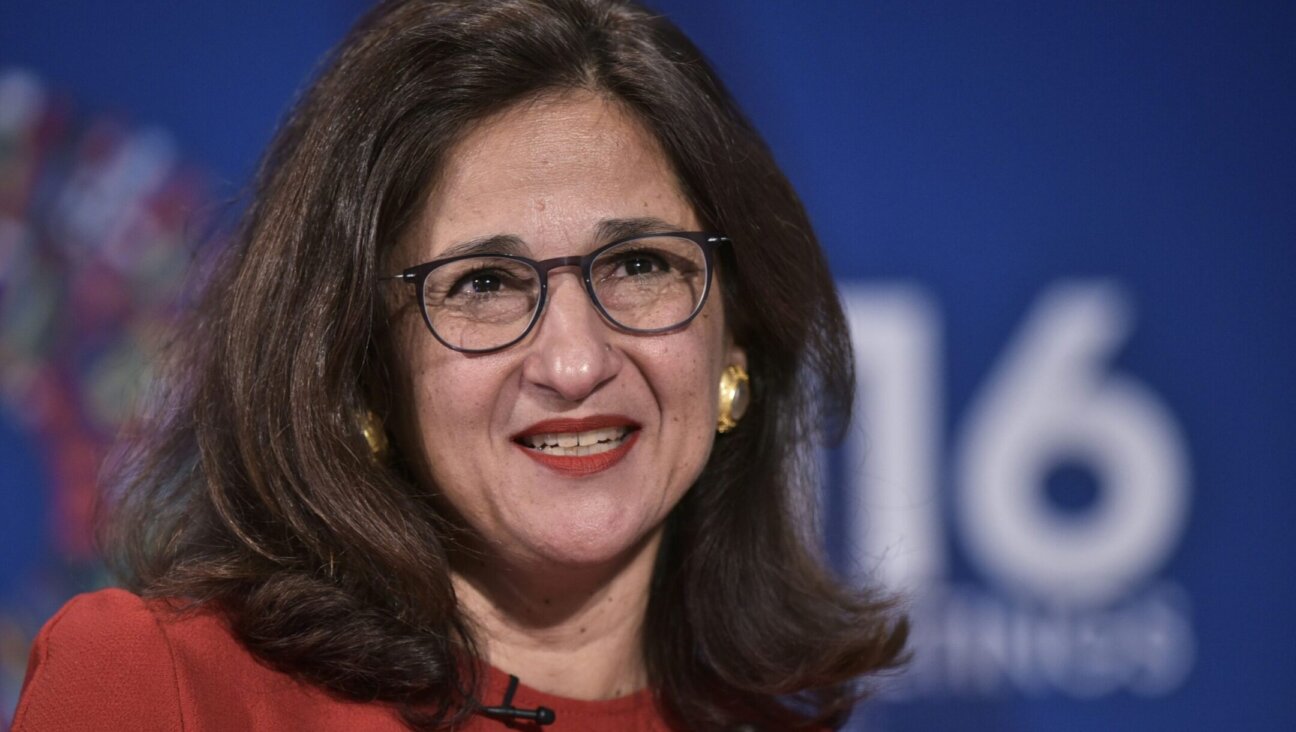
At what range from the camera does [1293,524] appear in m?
2.56

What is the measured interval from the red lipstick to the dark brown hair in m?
0.15

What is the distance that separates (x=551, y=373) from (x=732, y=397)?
37 cm

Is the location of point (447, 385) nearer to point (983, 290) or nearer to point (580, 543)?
point (580, 543)

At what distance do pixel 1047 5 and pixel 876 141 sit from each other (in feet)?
1.45

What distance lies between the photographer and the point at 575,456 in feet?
4.87

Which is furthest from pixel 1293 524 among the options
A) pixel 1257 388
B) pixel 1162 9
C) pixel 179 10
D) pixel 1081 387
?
pixel 179 10

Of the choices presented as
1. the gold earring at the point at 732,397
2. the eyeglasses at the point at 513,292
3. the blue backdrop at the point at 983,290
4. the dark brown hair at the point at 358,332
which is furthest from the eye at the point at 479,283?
the blue backdrop at the point at 983,290

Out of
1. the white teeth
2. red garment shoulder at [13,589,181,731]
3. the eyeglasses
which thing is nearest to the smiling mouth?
the white teeth

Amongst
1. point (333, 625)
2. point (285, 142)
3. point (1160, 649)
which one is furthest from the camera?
point (1160, 649)

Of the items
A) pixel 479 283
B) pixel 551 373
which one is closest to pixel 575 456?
pixel 551 373

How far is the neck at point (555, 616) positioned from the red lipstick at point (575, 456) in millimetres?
131

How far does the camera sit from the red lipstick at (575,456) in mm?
1447

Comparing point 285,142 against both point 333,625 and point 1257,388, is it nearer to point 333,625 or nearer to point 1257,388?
point 333,625

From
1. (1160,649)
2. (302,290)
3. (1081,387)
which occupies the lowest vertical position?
(1160,649)
